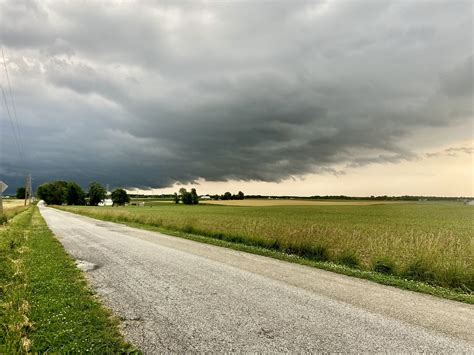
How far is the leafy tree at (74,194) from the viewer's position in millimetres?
156375

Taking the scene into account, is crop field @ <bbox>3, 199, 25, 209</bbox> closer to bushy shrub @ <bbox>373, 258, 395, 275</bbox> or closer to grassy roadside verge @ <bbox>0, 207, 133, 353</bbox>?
grassy roadside verge @ <bbox>0, 207, 133, 353</bbox>

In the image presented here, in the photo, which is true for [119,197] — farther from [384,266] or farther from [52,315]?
[52,315]

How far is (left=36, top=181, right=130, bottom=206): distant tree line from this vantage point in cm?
15700

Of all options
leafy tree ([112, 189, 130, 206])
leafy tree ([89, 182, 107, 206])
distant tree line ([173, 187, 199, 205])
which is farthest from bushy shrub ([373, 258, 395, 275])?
leafy tree ([89, 182, 107, 206])

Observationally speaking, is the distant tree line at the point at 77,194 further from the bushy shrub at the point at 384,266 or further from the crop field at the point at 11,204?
the bushy shrub at the point at 384,266

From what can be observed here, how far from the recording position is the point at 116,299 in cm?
636

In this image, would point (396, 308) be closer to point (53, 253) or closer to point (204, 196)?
point (53, 253)

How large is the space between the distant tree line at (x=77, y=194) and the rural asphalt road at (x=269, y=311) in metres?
160

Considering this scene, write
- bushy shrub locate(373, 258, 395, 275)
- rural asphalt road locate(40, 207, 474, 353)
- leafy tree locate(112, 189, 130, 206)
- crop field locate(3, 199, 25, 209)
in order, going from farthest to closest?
leafy tree locate(112, 189, 130, 206) → crop field locate(3, 199, 25, 209) → bushy shrub locate(373, 258, 395, 275) → rural asphalt road locate(40, 207, 474, 353)

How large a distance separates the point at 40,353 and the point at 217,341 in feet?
7.90

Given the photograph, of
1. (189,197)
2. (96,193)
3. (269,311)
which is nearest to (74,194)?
(96,193)

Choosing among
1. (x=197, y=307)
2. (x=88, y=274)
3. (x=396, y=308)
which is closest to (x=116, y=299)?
(x=197, y=307)

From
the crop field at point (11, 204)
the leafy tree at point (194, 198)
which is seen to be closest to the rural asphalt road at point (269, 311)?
the crop field at point (11, 204)

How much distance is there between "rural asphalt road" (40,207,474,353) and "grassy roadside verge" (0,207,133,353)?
0.37m
